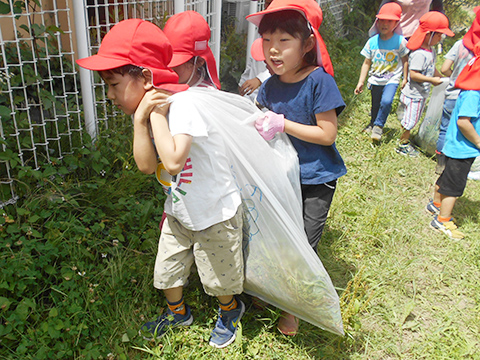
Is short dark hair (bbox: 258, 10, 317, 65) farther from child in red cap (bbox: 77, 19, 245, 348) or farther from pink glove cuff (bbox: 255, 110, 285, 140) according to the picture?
child in red cap (bbox: 77, 19, 245, 348)

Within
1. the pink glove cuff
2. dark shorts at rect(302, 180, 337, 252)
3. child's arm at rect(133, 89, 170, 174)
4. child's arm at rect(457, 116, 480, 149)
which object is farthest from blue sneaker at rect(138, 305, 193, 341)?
child's arm at rect(457, 116, 480, 149)

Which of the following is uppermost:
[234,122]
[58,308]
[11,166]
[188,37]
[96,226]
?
[188,37]

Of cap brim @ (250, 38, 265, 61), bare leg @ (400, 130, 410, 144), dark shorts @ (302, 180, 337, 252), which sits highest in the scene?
cap brim @ (250, 38, 265, 61)

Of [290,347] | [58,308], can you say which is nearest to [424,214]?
[290,347]

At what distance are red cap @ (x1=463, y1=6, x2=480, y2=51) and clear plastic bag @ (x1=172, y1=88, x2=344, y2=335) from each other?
2504 millimetres

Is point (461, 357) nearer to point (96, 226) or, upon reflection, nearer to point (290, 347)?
point (290, 347)

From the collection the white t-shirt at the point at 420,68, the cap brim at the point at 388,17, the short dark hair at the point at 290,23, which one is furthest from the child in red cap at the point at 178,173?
the cap brim at the point at 388,17

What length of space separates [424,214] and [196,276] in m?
2.19

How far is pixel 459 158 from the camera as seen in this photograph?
3.24 metres

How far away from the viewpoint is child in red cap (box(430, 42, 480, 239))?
10.1 feet

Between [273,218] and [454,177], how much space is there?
6.64 ft

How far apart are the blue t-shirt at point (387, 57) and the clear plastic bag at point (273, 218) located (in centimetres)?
343

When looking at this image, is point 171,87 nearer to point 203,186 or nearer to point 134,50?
point 134,50

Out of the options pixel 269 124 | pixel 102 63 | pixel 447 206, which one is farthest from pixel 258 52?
pixel 447 206
